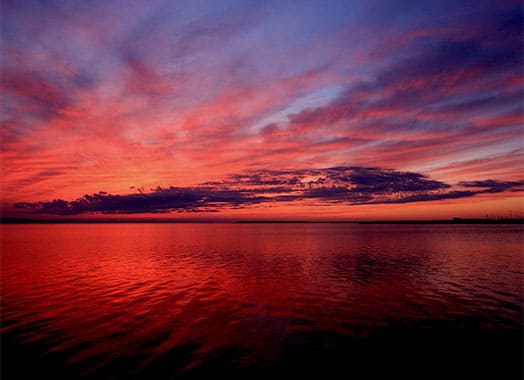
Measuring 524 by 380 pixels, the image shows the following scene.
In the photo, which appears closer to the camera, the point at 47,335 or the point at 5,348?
the point at 5,348

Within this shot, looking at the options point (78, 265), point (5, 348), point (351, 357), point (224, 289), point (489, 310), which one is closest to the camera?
point (351, 357)

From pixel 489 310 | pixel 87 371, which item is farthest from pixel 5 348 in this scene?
pixel 489 310

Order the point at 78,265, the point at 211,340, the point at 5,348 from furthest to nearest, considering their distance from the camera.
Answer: the point at 78,265 < the point at 211,340 < the point at 5,348

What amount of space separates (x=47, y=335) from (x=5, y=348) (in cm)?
215

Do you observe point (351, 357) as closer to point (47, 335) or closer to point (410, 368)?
point (410, 368)

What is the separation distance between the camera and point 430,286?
106 feet

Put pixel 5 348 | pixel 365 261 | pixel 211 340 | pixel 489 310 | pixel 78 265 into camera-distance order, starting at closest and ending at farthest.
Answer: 1. pixel 5 348
2. pixel 211 340
3. pixel 489 310
4. pixel 78 265
5. pixel 365 261

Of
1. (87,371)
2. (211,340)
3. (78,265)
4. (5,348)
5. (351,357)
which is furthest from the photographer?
(78,265)

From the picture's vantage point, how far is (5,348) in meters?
17.2

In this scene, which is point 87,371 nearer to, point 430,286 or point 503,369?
point 503,369

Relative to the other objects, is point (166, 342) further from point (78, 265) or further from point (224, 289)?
point (78, 265)

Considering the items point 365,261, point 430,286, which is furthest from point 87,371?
point 365,261

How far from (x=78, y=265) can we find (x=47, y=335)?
32.9 metres

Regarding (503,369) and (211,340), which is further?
(211,340)
